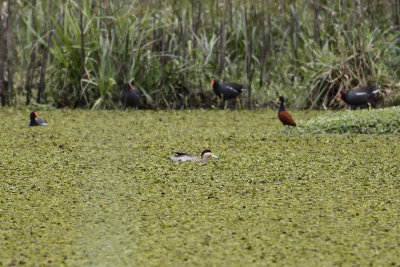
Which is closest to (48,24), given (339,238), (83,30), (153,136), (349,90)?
(83,30)

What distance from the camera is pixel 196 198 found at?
3928 millimetres

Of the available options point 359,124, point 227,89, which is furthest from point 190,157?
point 227,89

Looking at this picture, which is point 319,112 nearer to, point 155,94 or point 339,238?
point 155,94

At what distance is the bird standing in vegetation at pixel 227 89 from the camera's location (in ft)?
25.4

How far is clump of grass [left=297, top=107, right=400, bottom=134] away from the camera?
6.29 m

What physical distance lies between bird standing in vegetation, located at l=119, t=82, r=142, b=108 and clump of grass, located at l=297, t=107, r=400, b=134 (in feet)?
6.59

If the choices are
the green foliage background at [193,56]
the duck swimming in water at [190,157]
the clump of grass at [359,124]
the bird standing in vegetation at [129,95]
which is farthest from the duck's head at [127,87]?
the duck swimming in water at [190,157]

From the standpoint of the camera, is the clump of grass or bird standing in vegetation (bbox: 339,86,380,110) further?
bird standing in vegetation (bbox: 339,86,380,110)

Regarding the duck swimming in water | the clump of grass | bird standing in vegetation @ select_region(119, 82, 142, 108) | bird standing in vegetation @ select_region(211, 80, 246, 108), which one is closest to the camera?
the duck swimming in water

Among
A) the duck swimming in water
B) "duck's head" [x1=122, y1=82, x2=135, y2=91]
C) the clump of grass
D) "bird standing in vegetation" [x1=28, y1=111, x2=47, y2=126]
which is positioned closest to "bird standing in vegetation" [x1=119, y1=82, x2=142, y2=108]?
"duck's head" [x1=122, y1=82, x2=135, y2=91]

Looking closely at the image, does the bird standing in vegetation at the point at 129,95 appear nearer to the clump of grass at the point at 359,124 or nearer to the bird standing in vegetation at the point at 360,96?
the clump of grass at the point at 359,124

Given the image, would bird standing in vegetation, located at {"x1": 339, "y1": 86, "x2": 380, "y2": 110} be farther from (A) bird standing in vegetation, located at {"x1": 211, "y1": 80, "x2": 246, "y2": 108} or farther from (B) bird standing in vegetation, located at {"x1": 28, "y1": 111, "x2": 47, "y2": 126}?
(B) bird standing in vegetation, located at {"x1": 28, "y1": 111, "x2": 47, "y2": 126}

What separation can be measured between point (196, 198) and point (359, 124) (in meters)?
2.85

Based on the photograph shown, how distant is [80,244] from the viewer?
3.07m
